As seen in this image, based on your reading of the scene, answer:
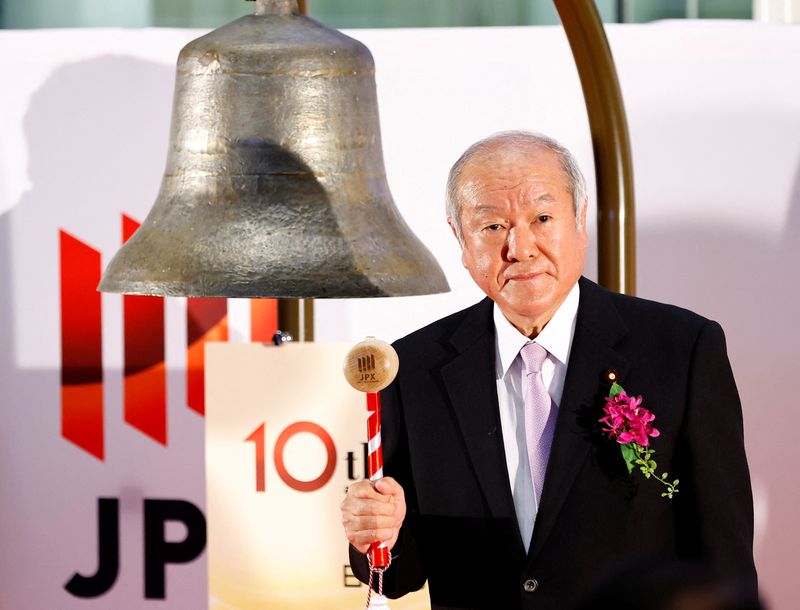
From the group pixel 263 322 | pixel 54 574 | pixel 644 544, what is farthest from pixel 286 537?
pixel 644 544

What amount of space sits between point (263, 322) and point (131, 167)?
0.51 meters

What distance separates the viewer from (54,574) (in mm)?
3334

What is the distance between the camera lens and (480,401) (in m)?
2.30

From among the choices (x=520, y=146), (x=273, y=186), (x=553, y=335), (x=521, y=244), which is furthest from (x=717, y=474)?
(x=273, y=186)

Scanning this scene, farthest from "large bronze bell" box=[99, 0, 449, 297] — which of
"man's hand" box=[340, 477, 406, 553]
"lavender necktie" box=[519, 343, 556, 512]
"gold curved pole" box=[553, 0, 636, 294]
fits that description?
"gold curved pole" box=[553, 0, 636, 294]

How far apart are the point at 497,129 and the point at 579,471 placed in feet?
3.66

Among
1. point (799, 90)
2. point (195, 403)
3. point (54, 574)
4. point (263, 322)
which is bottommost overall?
point (54, 574)

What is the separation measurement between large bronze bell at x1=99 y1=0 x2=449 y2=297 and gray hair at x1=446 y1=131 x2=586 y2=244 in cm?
54

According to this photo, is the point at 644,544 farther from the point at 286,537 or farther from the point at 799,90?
the point at 799,90

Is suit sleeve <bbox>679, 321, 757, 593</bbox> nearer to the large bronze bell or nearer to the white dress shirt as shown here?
the white dress shirt

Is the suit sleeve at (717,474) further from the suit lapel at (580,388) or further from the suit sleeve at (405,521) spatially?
the suit sleeve at (405,521)

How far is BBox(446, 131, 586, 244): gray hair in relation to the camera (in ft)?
7.43

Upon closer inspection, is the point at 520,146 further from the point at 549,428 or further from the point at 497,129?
the point at 497,129

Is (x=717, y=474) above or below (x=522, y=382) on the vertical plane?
below
